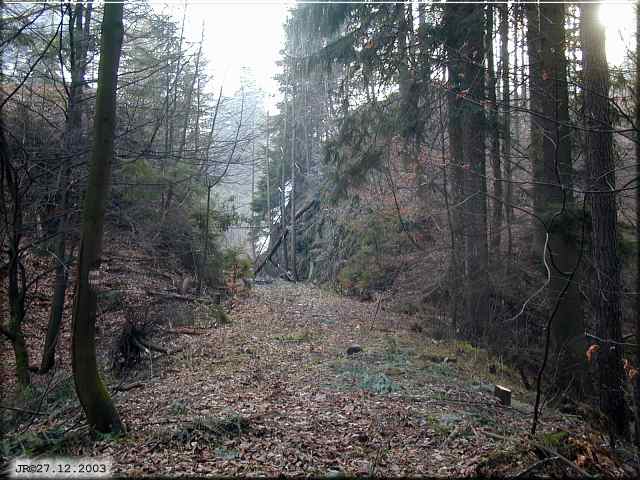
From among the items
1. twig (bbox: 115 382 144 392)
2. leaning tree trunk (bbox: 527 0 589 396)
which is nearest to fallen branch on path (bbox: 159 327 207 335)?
→ twig (bbox: 115 382 144 392)

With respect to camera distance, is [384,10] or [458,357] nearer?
[458,357]

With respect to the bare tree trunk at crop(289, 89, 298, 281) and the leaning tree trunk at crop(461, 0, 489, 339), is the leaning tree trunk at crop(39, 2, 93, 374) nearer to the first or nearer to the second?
the leaning tree trunk at crop(461, 0, 489, 339)

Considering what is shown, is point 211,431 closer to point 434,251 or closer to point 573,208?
point 573,208

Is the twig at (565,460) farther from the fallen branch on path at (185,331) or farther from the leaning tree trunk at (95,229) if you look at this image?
the fallen branch on path at (185,331)

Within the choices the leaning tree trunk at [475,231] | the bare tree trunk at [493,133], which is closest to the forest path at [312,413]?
the leaning tree trunk at [475,231]

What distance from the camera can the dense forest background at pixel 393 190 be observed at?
567 centimetres

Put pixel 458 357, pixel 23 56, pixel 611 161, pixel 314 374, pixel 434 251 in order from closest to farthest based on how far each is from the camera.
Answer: pixel 611 161 → pixel 23 56 → pixel 314 374 → pixel 458 357 → pixel 434 251

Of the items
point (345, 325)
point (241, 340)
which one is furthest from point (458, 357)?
point (241, 340)

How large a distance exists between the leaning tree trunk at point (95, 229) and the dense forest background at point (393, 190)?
0.02m

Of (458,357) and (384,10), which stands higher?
(384,10)

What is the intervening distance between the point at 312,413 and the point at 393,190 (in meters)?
9.29

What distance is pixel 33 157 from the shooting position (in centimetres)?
669

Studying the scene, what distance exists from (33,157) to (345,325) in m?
8.02

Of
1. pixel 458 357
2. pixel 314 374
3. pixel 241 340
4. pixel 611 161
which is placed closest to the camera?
pixel 611 161
